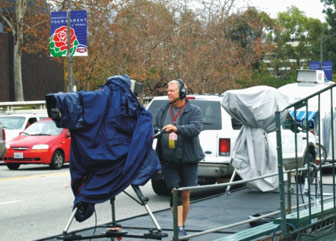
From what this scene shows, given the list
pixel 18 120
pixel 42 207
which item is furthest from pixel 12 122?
pixel 42 207

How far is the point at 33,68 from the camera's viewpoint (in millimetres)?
50906

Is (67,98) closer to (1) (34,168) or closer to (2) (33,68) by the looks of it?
(1) (34,168)

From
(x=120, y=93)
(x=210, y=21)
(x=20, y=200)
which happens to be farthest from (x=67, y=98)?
(x=210, y=21)

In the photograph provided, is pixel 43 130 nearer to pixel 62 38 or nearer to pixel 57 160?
pixel 57 160

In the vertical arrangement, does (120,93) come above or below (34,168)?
above

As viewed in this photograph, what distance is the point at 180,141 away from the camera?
8.16 metres

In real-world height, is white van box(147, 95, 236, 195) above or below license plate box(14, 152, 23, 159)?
above

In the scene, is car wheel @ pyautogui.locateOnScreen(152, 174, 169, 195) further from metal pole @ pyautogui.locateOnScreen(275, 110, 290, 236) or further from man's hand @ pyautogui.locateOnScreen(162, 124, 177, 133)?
metal pole @ pyautogui.locateOnScreen(275, 110, 290, 236)

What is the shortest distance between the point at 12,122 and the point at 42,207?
1383cm

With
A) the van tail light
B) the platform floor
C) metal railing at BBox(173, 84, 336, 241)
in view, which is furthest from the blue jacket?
the van tail light

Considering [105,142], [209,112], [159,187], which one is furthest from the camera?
[159,187]

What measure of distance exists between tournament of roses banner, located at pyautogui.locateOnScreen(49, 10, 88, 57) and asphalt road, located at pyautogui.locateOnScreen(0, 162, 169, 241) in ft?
37.0

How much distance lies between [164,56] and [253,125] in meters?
28.6

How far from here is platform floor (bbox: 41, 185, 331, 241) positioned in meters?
7.61
